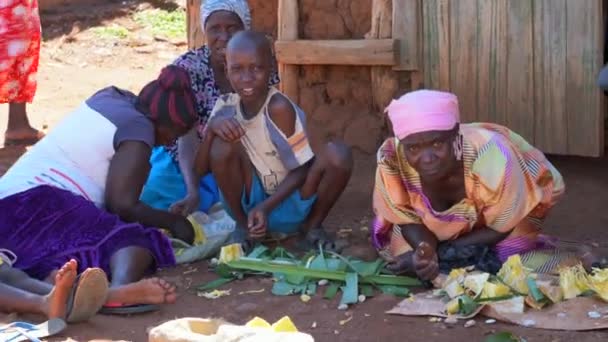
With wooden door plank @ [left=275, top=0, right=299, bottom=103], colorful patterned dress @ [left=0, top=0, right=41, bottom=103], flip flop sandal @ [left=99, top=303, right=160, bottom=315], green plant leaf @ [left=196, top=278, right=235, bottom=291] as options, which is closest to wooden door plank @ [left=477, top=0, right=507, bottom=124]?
wooden door plank @ [left=275, top=0, right=299, bottom=103]

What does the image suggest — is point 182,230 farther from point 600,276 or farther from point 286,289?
point 600,276

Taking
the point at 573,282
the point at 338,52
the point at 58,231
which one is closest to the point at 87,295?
the point at 58,231

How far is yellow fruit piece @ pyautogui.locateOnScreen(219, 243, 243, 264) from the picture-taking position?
4449mm

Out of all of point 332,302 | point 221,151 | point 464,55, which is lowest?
point 332,302

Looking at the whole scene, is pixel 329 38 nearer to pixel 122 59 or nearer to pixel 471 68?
pixel 471 68

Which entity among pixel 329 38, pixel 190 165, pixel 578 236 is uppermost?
pixel 329 38

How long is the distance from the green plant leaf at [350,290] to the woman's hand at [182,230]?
36.8 inches

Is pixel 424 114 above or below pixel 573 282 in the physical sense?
above

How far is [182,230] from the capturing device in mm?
4734

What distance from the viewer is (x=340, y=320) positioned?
12.5 feet

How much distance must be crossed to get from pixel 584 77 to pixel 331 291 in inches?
88.8

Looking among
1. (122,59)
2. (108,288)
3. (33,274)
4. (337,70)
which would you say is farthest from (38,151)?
(122,59)

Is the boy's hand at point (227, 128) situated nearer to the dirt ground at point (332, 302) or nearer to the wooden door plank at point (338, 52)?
the dirt ground at point (332, 302)

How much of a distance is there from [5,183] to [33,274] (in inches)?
19.1
